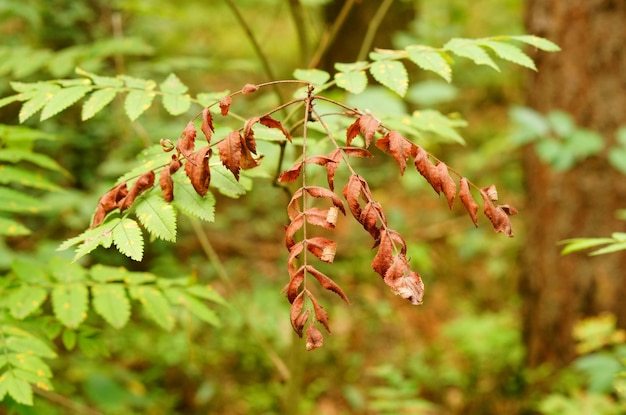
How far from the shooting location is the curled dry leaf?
1170mm

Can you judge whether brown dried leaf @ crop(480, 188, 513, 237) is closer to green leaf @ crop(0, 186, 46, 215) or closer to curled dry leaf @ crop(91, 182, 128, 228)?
curled dry leaf @ crop(91, 182, 128, 228)

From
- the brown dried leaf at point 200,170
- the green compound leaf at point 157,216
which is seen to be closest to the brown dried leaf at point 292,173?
the brown dried leaf at point 200,170

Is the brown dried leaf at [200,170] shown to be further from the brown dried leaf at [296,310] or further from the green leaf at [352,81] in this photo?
the green leaf at [352,81]

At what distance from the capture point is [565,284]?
3357 mm

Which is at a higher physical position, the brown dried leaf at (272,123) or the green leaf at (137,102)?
the green leaf at (137,102)

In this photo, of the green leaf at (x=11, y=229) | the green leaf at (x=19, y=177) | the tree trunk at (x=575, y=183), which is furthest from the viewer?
the tree trunk at (x=575, y=183)

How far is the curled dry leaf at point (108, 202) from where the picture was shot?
3.84 feet

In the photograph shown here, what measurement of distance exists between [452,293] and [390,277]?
3.94m

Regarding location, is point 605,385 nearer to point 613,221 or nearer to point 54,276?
point 613,221

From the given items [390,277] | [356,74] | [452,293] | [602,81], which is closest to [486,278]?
[452,293]

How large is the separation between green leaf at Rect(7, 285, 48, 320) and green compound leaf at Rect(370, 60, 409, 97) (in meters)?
1.04

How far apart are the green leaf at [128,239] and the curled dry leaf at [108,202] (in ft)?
0.14

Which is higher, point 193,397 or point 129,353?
point 129,353

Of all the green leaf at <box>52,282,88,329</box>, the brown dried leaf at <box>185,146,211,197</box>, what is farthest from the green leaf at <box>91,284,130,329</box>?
the brown dried leaf at <box>185,146,211,197</box>
